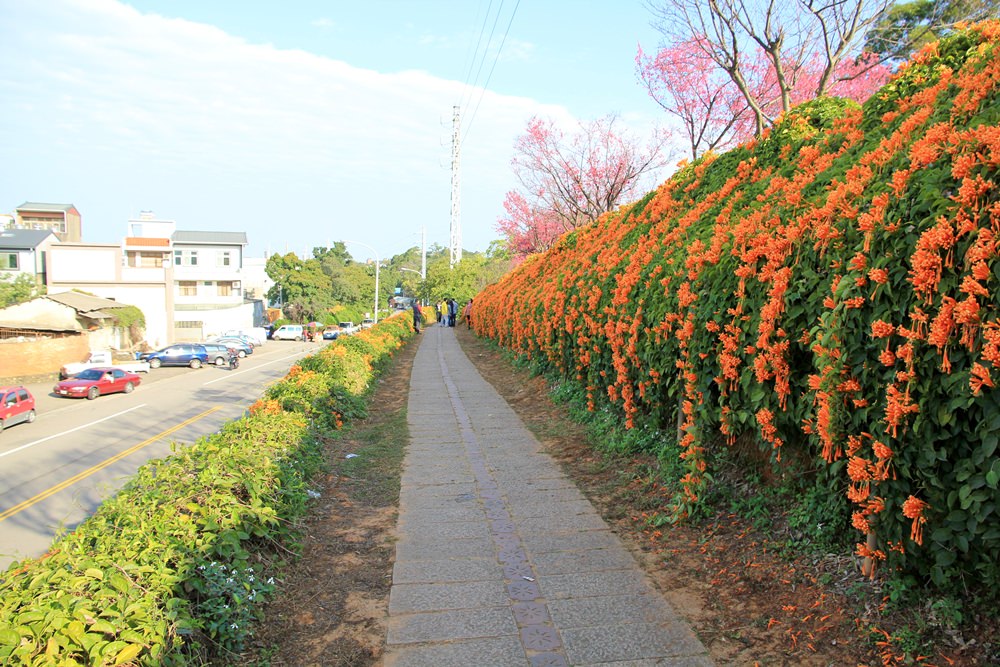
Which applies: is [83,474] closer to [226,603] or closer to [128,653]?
[226,603]

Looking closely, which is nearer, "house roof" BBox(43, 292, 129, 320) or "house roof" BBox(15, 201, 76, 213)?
"house roof" BBox(43, 292, 129, 320)

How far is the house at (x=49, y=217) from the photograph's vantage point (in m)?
61.3

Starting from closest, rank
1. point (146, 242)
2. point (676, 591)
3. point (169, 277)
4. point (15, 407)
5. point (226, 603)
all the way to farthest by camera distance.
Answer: point (226, 603) → point (676, 591) → point (15, 407) → point (169, 277) → point (146, 242)

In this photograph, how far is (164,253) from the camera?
2106 inches

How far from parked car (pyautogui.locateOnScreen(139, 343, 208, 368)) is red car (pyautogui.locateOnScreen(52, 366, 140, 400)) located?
857 centimetres

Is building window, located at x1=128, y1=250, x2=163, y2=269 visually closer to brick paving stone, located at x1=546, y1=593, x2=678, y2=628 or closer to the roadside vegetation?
the roadside vegetation

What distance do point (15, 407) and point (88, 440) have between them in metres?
3.91

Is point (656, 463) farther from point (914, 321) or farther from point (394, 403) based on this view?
point (394, 403)

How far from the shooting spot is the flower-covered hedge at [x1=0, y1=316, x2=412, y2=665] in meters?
2.36

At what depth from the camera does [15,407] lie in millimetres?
20203

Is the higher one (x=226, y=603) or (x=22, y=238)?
(x=22, y=238)

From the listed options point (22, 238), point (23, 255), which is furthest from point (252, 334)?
point (22, 238)

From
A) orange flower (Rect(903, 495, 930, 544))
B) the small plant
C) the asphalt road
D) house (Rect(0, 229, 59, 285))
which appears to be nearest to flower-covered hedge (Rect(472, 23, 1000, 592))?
orange flower (Rect(903, 495, 930, 544))

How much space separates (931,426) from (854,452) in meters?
0.43
